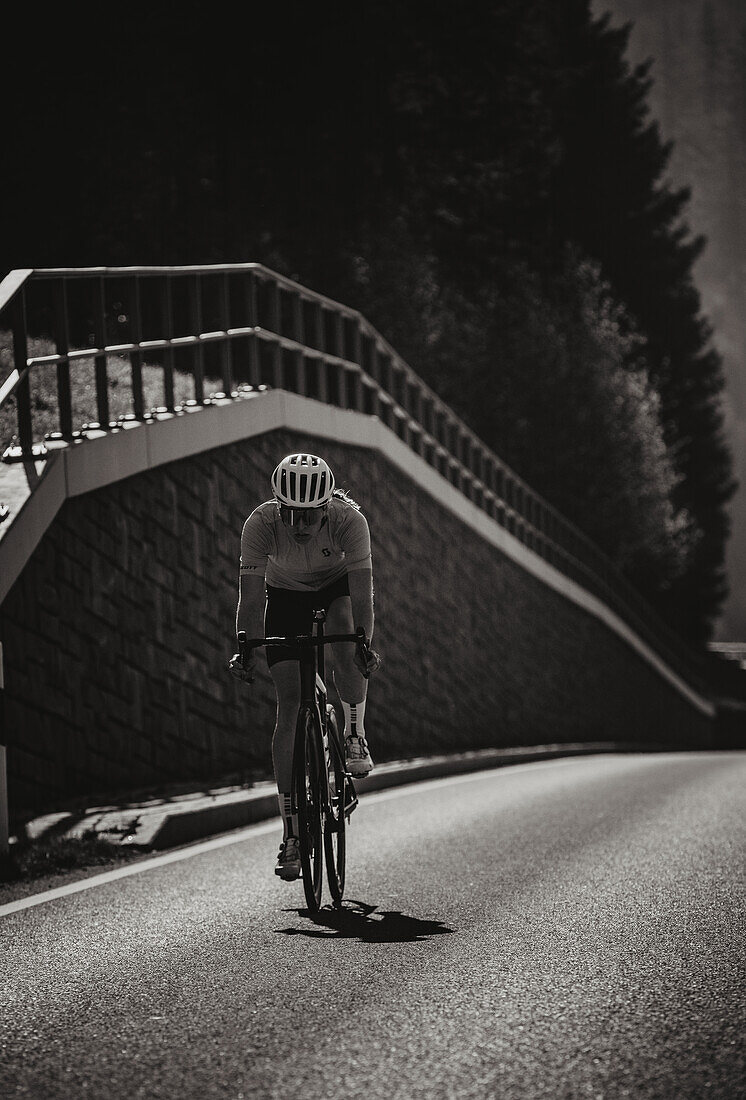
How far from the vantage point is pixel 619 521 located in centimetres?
3803

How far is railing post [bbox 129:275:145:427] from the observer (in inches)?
468

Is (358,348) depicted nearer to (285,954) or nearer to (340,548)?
(340,548)

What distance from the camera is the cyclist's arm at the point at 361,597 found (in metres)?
6.51

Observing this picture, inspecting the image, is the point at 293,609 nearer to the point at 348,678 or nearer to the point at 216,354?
the point at 348,678

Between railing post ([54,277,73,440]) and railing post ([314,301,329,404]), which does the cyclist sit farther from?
railing post ([314,301,329,404])

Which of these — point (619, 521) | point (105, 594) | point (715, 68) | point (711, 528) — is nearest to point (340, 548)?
point (105, 594)

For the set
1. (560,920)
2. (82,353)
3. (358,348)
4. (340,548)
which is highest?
(358,348)

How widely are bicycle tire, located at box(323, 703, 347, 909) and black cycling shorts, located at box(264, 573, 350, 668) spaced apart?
387 millimetres

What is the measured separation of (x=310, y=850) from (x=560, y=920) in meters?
1.11

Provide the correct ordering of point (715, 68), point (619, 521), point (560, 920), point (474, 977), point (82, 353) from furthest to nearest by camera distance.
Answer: point (715, 68)
point (619, 521)
point (82, 353)
point (560, 920)
point (474, 977)

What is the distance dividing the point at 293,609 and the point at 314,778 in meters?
0.76

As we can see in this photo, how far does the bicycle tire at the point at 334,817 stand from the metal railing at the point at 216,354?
3.53 m

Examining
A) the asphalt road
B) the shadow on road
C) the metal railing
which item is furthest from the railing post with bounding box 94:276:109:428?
the shadow on road

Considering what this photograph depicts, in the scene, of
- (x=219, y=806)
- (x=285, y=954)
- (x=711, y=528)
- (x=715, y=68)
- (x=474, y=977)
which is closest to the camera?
(x=474, y=977)
